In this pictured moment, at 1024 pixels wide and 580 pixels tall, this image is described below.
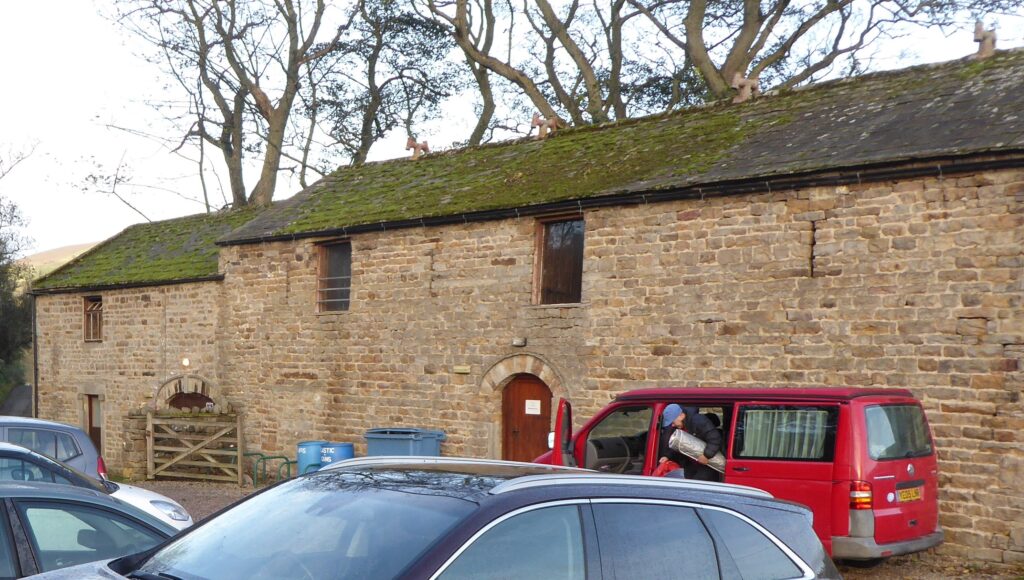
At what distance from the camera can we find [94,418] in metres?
24.2

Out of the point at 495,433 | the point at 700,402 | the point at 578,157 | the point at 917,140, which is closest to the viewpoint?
the point at 700,402

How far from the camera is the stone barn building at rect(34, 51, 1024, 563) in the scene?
11352mm

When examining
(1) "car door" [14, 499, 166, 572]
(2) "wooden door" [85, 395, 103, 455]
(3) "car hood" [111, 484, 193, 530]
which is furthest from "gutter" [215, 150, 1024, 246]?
(2) "wooden door" [85, 395, 103, 455]

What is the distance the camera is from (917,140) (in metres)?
12.1

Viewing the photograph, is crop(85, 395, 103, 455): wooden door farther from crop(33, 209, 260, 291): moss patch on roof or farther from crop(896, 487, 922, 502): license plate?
crop(896, 487, 922, 502): license plate

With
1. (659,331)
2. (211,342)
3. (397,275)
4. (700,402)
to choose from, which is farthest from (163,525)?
(211,342)

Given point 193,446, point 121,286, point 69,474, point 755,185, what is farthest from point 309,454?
point 755,185

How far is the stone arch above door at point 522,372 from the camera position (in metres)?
14.9

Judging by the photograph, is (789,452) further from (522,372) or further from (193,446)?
(193,446)

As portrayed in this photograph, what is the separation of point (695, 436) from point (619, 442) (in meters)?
1.04

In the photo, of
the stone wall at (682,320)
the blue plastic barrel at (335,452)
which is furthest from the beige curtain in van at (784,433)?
the blue plastic barrel at (335,452)

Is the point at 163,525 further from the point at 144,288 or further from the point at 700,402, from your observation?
the point at 144,288

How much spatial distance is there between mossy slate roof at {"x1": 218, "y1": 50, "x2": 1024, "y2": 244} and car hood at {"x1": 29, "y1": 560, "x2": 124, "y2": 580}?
10012mm

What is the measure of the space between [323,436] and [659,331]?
7.24 m
